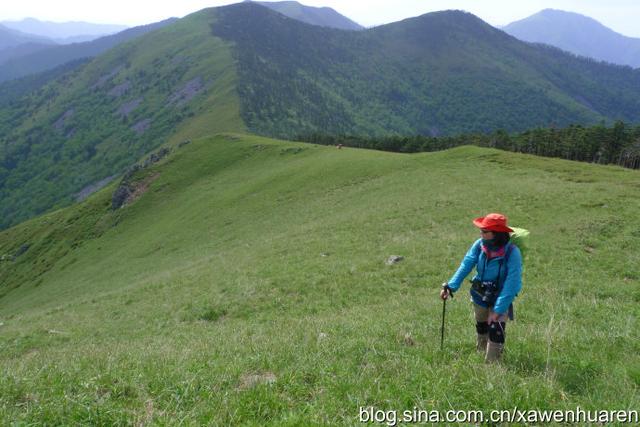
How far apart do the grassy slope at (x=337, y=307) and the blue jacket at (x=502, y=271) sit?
102 centimetres

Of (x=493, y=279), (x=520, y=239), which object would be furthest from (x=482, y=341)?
(x=520, y=239)

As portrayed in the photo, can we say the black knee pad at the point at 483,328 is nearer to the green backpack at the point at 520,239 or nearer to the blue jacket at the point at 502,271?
the blue jacket at the point at 502,271

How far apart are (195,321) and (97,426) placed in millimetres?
12090

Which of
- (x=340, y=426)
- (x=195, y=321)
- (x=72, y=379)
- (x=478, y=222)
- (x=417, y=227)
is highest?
(x=478, y=222)

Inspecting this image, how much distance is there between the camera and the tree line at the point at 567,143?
8869 centimetres

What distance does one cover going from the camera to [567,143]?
313 feet

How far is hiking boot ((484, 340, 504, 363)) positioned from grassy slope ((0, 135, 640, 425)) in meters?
0.37

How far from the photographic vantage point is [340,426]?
5.07 meters

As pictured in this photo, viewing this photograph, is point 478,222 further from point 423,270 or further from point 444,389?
point 423,270

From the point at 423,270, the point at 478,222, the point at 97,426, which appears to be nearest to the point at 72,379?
the point at 97,426

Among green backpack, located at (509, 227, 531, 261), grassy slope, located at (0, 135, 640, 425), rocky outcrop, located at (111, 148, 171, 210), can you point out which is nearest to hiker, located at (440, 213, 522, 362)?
green backpack, located at (509, 227, 531, 261)

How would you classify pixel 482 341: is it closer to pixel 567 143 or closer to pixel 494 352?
pixel 494 352

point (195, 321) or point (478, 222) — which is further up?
point (478, 222)

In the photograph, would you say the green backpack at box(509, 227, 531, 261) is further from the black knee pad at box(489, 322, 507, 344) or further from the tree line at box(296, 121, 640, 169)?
the tree line at box(296, 121, 640, 169)
